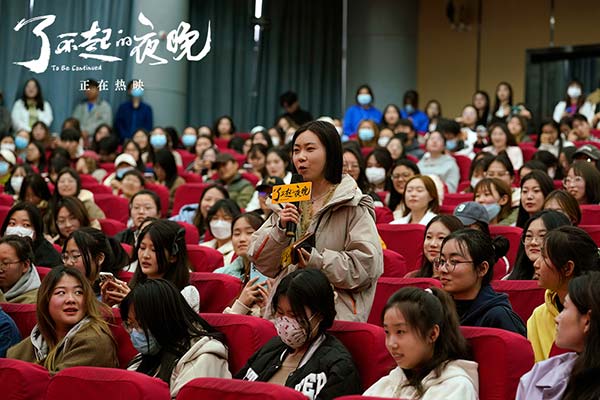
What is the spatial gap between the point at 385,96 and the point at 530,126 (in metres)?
3.34

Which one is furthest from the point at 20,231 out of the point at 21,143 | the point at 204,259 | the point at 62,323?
the point at 21,143

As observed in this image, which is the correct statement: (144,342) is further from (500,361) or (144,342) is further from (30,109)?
(30,109)

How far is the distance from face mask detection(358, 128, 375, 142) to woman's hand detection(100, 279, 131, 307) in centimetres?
536

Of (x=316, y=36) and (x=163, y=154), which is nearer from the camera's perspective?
(x=163, y=154)

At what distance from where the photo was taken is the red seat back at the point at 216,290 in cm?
455

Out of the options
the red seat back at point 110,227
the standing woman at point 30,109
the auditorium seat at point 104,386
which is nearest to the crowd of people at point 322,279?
the red seat back at point 110,227

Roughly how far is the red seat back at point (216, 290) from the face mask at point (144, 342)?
85 cm

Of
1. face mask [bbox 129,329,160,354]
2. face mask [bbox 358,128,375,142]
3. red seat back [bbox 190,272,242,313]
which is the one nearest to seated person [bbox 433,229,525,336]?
face mask [bbox 129,329,160,354]

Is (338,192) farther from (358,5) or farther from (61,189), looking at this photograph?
(358,5)

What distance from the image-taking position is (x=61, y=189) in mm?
7227

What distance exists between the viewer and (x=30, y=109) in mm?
10570

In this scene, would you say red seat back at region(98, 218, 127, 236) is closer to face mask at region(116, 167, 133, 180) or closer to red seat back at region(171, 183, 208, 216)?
red seat back at region(171, 183, 208, 216)

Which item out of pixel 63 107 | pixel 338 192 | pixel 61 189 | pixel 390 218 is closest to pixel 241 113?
pixel 63 107

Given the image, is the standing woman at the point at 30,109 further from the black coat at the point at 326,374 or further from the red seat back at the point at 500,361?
the red seat back at the point at 500,361
